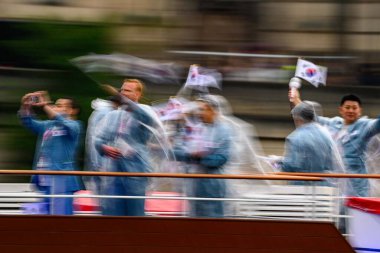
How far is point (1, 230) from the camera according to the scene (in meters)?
8.34

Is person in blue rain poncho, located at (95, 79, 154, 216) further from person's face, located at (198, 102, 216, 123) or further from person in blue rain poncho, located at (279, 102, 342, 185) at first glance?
person in blue rain poncho, located at (279, 102, 342, 185)

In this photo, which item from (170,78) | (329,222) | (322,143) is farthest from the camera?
(170,78)

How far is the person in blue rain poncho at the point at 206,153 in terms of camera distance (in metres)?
8.40

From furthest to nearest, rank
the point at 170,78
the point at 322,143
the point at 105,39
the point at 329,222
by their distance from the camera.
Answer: the point at 170,78
the point at 105,39
the point at 322,143
the point at 329,222

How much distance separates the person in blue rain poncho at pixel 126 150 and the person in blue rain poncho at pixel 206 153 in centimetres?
26

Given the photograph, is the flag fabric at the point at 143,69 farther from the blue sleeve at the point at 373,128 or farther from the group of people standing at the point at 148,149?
the blue sleeve at the point at 373,128

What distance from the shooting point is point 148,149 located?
862 centimetres

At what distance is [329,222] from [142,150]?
130 centimetres

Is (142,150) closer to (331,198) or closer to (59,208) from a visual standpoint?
(59,208)

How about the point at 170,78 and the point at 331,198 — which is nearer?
the point at 331,198

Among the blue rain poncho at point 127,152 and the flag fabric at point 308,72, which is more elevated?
the flag fabric at point 308,72

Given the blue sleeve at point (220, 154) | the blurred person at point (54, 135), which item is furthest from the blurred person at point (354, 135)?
the blurred person at point (54, 135)

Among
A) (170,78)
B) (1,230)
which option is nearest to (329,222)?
(1,230)

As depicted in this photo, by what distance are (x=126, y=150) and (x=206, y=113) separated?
57cm
